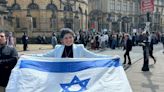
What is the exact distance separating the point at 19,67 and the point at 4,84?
64 cm

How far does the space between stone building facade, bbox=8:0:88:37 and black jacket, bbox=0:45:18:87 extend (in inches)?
2098

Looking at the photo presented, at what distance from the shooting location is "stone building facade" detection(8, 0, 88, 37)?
201ft

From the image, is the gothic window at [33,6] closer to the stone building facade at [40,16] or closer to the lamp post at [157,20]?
the stone building facade at [40,16]

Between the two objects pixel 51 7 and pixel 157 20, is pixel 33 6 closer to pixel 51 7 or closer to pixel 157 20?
pixel 51 7

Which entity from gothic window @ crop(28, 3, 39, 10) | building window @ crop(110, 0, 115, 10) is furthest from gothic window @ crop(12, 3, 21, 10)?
building window @ crop(110, 0, 115, 10)

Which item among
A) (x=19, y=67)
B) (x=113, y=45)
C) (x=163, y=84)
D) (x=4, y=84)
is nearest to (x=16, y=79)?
(x=19, y=67)

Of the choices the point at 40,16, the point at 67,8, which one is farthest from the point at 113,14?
the point at 40,16

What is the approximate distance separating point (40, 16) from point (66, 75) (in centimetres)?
5629

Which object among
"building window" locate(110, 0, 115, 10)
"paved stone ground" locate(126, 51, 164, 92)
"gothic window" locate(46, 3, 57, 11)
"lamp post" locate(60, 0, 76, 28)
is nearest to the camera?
"paved stone ground" locate(126, 51, 164, 92)

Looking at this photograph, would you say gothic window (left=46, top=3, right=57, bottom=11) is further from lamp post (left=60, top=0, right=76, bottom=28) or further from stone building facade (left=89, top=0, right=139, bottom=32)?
stone building facade (left=89, top=0, right=139, bottom=32)

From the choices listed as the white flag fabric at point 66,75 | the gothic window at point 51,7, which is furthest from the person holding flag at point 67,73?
the gothic window at point 51,7

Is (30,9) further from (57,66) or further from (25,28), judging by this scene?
(57,66)

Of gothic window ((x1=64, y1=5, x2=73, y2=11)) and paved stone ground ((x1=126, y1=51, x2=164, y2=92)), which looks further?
gothic window ((x1=64, y1=5, x2=73, y2=11))

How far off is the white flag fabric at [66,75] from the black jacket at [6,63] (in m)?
0.34
